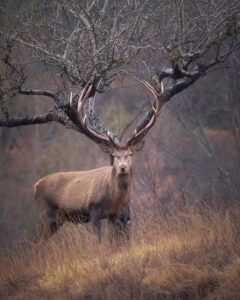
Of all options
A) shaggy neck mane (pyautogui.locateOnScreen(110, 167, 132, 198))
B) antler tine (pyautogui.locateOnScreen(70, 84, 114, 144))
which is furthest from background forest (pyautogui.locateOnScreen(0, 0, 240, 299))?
shaggy neck mane (pyautogui.locateOnScreen(110, 167, 132, 198))

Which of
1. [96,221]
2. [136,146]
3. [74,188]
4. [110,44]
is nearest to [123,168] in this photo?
[136,146]

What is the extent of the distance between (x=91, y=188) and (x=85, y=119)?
5.98 feet

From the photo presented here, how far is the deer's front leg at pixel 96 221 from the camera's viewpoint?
13.0m

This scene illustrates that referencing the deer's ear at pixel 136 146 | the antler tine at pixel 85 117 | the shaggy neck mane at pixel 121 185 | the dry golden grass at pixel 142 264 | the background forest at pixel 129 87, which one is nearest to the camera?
the dry golden grass at pixel 142 264

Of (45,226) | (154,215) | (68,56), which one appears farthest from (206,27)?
(45,226)

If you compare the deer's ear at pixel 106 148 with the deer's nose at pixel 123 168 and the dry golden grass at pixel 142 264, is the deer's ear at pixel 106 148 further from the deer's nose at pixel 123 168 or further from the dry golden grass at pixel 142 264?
the dry golden grass at pixel 142 264

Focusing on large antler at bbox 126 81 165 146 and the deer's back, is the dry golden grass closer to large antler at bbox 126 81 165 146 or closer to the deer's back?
the deer's back

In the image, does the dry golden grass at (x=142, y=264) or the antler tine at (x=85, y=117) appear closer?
the dry golden grass at (x=142, y=264)

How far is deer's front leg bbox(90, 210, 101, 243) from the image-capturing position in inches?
511

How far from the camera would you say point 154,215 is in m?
13.3

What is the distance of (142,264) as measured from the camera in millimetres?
10531

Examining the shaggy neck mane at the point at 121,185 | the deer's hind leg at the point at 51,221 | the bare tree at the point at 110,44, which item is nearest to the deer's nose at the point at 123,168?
the shaggy neck mane at the point at 121,185

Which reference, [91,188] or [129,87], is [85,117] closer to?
[129,87]

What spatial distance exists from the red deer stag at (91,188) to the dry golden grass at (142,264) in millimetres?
793
